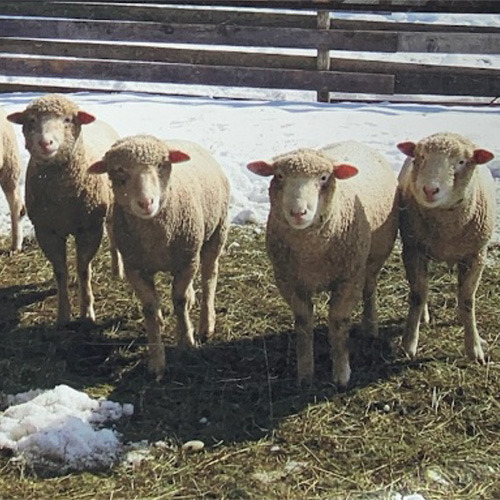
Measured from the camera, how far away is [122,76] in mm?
11852

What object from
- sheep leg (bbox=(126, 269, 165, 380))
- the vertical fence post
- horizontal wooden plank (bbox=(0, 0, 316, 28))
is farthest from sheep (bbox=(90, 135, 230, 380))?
horizontal wooden plank (bbox=(0, 0, 316, 28))

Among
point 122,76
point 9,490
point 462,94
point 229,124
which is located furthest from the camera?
point 122,76

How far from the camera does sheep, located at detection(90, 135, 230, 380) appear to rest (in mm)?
5012

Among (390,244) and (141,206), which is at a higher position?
(141,206)

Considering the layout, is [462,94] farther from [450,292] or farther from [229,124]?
[450,292]

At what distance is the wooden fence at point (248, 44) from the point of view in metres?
11.0

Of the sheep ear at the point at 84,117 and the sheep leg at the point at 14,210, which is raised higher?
the sheep ear at the point at 84,117

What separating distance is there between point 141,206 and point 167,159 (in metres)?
0.38

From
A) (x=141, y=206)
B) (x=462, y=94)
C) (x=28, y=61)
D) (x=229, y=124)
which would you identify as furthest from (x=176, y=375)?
(x=28, y=61)

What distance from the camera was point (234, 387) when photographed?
208 inches

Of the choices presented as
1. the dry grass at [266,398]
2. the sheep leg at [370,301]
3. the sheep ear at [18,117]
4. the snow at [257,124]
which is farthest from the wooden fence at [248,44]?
the sheep ear at [18,117]

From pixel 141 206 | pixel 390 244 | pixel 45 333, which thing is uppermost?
pixel 141 206

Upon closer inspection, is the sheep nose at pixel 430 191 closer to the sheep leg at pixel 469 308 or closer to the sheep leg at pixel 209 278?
the sheep leg at pixel 469 308

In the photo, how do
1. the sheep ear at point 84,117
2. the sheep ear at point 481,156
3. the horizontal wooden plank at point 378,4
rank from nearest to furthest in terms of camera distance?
the sheep ear at point 481,156 < the sheep ear at point 84,117 < the horizontal wooden plank at point 378,4
